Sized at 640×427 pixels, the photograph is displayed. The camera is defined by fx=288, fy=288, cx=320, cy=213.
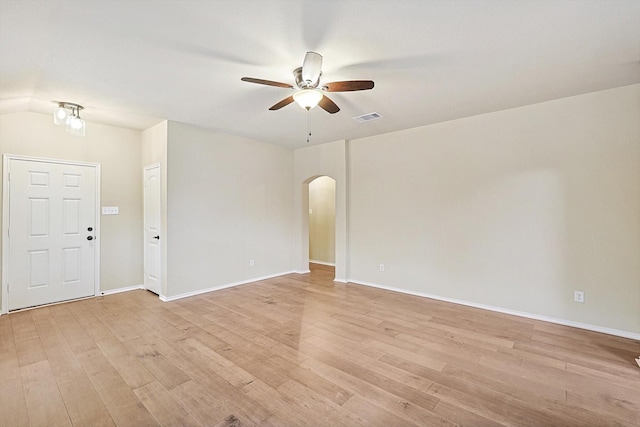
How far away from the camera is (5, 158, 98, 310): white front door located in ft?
13.0

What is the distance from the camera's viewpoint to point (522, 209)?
378 centimetres

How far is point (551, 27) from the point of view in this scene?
6.95ft

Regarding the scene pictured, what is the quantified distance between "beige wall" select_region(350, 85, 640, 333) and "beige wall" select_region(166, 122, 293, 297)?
2.07m

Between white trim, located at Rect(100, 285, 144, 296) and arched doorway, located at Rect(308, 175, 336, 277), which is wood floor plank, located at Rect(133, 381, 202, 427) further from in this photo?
arched doorway, located at Rect(308, 175, 336, 277)

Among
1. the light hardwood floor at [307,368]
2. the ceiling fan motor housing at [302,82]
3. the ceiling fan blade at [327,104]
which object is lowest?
the light hardwood floor at [307,368]

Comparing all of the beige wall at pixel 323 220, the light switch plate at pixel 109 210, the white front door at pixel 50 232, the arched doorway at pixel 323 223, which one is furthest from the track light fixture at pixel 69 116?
the beige wall at pixel 323 220

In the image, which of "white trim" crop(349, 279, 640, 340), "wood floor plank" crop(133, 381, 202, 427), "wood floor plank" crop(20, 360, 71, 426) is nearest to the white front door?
"wood floor plank" crop(20, 360, 71, 426)

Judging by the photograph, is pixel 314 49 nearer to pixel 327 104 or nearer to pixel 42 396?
pixel 327 104

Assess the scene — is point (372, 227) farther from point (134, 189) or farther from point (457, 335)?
point (134, 189)

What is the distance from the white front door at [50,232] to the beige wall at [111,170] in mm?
149

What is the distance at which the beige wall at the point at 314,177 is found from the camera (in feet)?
18.3

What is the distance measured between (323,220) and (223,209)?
119 inches

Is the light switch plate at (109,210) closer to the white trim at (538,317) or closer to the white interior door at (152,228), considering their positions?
the white interior door at (152,228)

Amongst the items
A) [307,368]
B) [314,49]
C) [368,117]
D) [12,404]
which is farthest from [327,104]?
[12,404]
